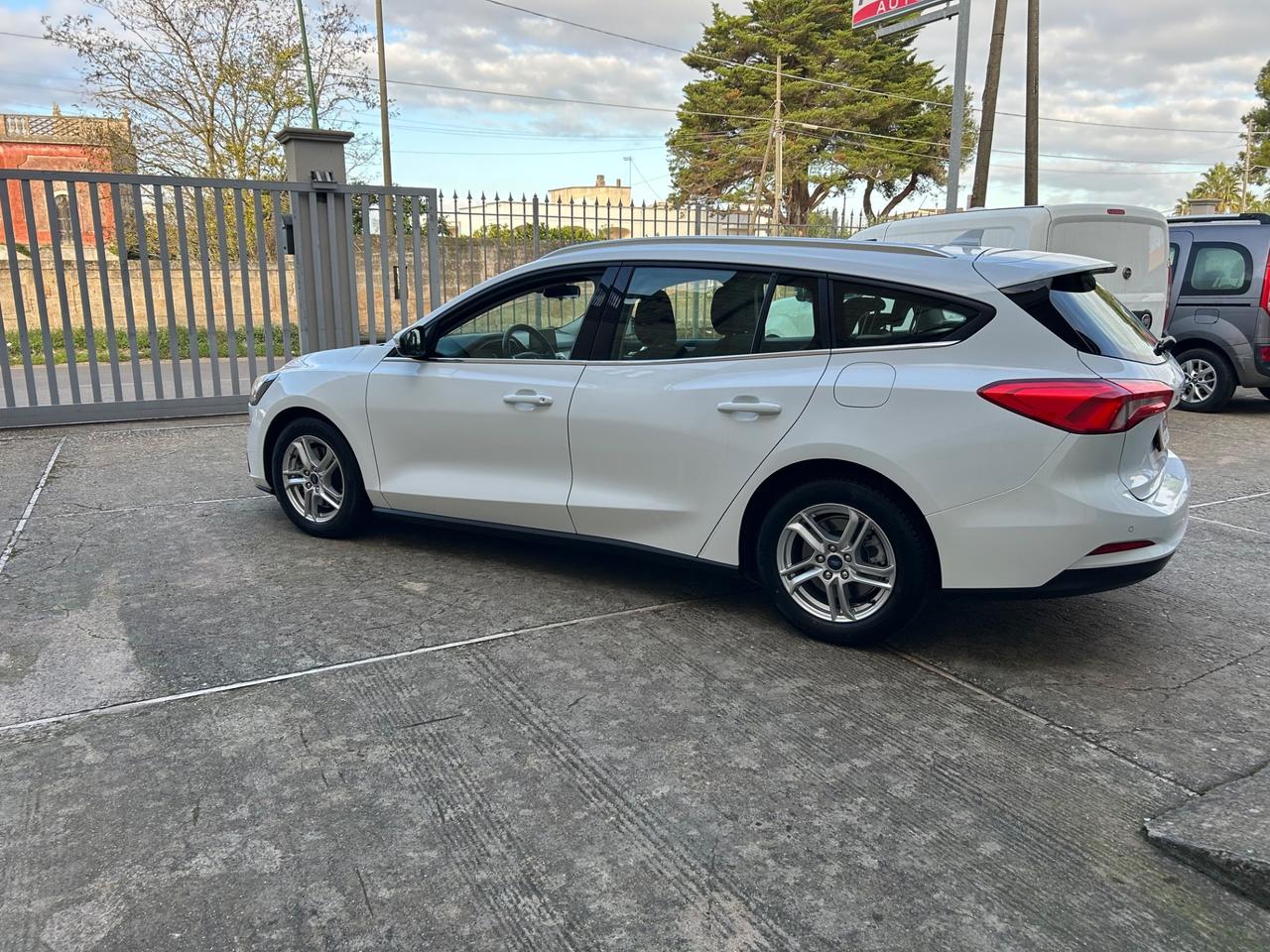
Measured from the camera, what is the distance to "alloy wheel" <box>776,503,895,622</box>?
3637mm

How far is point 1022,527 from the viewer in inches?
132

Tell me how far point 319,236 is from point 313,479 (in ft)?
17.2

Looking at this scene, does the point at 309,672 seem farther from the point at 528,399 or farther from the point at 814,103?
the point at 814,103

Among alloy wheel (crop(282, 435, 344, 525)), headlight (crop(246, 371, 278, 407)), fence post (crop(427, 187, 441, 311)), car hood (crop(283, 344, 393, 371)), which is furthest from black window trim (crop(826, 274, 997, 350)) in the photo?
fence post (crop(427, 187, 441, 311))

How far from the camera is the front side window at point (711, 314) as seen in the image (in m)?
3.86

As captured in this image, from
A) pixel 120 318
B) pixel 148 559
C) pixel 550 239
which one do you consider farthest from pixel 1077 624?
pixel 120 318

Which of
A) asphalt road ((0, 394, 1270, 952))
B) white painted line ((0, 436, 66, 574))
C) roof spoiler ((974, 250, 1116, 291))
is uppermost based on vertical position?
roof spoiler ((974, 250, 1116, 291))

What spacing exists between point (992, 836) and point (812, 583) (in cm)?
137

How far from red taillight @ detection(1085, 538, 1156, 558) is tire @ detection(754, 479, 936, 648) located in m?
0.58

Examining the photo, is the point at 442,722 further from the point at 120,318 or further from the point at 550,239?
the point at 120,318

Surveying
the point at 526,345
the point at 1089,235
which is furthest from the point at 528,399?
the point at 1089,235

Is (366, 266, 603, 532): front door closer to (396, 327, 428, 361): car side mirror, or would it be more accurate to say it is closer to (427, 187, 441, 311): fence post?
(396, 327, 428, 361): car side mirror

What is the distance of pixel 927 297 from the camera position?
3605 millimetres

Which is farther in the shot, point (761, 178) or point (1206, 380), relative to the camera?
point (761, 178)
